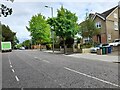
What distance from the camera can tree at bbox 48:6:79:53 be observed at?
50544 mm

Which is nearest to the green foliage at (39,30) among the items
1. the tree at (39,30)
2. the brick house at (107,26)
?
the tree at (39,30)

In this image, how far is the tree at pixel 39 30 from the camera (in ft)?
272

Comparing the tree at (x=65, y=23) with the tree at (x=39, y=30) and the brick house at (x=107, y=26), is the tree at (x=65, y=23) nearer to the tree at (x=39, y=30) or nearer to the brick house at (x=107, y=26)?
the brick house at (x=107, y=26)

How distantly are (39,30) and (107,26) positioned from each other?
28.1m

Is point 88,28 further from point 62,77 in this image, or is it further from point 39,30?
point 62,77

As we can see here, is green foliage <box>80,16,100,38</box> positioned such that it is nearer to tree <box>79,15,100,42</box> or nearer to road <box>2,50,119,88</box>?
tree <box>79,15,100,42</box>

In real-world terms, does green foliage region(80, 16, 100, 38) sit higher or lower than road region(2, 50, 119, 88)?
higher

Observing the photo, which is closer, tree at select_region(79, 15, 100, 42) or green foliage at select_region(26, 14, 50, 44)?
tree at select_region(79, 15, 100, 42)

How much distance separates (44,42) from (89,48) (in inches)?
1629

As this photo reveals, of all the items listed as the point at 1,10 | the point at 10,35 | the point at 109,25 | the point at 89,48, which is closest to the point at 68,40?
the point at 89,48

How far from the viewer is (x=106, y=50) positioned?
39.9 m

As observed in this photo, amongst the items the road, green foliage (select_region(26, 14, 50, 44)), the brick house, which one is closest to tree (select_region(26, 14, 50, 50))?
green foliage (select_region(26, 14, 50, 44))

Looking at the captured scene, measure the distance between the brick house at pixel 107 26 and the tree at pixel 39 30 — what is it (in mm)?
21537

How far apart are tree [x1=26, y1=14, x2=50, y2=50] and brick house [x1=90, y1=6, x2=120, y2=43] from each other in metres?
21.5
